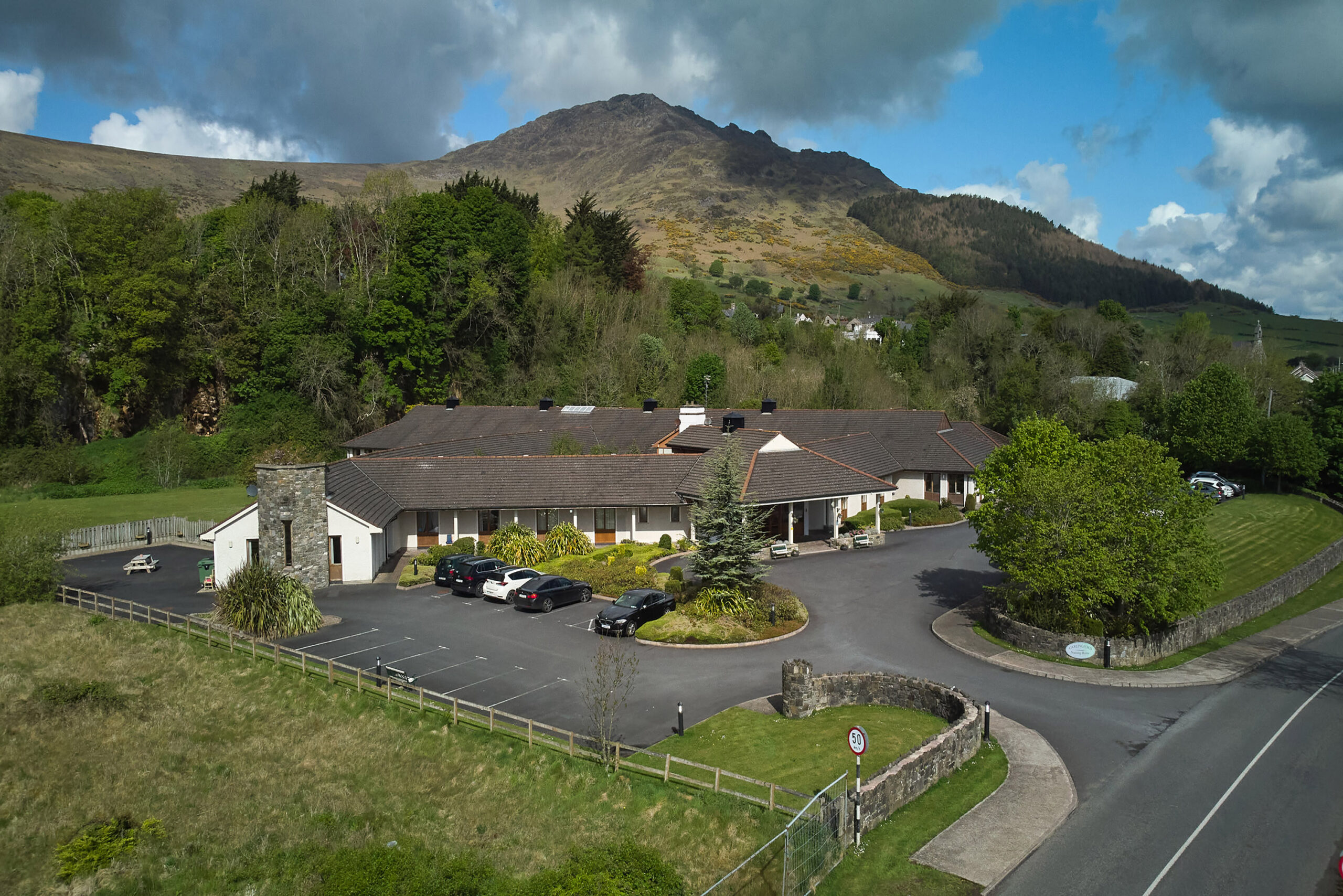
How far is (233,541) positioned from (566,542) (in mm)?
13994

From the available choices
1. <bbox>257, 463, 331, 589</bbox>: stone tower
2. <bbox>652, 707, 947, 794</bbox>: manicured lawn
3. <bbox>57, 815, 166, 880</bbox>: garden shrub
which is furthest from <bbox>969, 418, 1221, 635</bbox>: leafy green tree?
<bbox>257, 463, 331, 589</bbox>: stone tower

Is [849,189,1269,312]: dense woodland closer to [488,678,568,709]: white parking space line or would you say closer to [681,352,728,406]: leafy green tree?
[681,352,728,406]: leafy green tree

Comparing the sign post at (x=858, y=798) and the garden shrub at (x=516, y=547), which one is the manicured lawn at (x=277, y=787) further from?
the garden shrub at (x=516, y=547)

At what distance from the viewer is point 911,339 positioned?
97.6m

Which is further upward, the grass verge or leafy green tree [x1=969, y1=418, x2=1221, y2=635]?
leafy green tree [x1=969, y1=418, x2=1221, y2=635]

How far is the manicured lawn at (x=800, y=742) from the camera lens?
56.9 feet

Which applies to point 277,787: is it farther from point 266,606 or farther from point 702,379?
point 702,379

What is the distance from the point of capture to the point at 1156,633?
25422mm

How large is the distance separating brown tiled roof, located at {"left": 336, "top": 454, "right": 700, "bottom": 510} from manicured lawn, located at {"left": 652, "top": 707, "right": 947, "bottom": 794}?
20.9 meters

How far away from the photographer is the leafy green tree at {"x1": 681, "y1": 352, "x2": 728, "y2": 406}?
224 ft

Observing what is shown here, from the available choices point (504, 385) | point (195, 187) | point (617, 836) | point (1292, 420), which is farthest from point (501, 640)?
point (195, 187)

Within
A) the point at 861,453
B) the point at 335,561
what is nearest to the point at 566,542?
the point at 335,561

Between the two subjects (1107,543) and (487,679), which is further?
(1107,543)

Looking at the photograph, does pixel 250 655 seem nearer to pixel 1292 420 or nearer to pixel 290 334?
pixel 290 334
